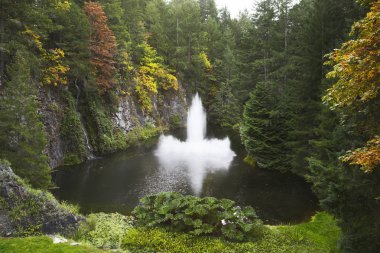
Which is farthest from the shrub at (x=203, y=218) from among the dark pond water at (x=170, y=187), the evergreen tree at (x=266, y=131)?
the evergreen tree at (x=266, y=131)

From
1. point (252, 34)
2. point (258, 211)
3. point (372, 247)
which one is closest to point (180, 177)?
point (258, 211)

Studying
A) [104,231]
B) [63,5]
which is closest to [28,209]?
[104,231]

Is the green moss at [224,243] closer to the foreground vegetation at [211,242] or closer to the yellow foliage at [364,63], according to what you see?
the foreground vegetation at [211,242]

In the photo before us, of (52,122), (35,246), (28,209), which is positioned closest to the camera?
(35,246)

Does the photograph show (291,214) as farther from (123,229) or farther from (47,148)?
(47,148)

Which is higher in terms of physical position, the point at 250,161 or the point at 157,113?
the point at 157,113

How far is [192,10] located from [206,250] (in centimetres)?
5642

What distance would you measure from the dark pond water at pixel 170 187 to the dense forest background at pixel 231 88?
5.43ft

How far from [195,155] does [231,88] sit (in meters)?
27.6

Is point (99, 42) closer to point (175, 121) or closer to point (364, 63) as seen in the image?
point (175, 121)

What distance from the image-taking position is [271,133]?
26719 millimetres

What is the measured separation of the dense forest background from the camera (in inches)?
353

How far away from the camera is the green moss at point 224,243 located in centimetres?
1165

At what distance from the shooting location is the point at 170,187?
21609mm
